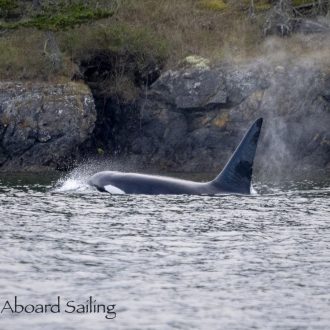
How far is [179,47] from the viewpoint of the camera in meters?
60.8

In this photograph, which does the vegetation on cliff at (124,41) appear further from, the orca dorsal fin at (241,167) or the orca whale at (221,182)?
the orca dorsal fin at (241,167)

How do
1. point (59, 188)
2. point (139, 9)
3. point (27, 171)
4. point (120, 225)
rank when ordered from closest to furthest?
point (120, 225)
point (59, 188)
point (27, 171)
point (139, 9)

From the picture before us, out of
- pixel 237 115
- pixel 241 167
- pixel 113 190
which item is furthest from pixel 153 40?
pixel 241 167

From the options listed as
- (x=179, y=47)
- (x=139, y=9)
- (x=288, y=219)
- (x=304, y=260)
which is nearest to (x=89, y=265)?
(x=304, y=260)

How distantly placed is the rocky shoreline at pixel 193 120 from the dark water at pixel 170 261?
802 inches

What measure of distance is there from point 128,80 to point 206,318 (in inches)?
1680

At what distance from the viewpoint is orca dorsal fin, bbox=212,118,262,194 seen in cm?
3556

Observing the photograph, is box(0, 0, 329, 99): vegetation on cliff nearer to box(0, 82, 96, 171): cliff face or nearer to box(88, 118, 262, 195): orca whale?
box(0, 82, 96, 171): cliff face

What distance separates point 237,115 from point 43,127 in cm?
1028

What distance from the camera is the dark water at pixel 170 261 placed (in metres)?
17.6

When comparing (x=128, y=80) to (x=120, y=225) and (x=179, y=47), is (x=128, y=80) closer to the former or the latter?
(x=179, y=47)

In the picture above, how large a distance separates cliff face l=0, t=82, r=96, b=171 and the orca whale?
59.1 ft

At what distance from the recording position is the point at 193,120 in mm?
56125

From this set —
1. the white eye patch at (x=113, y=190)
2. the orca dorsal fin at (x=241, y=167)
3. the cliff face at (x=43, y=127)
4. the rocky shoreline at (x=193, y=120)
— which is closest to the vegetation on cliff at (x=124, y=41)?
the rocky shoreline at (x=193, y=120)
